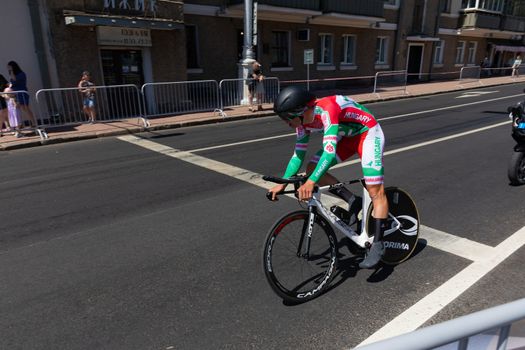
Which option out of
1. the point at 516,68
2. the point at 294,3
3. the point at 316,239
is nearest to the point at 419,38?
the point at 516,68

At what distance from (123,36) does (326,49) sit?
43.9ft

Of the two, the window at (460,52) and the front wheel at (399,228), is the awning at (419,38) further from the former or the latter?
the front wheel at (399,228)

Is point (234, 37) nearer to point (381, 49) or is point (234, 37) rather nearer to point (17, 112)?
point (17, 112)

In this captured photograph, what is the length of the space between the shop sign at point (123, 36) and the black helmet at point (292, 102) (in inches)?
474

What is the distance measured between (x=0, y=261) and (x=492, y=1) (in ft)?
131

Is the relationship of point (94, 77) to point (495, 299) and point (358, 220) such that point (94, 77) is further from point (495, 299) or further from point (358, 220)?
point (495, 299)

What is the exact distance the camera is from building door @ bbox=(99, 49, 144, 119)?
13.1 meters

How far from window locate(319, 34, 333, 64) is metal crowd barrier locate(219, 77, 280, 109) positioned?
310 inches

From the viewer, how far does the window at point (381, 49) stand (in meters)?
26.6

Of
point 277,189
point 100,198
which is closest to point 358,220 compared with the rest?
Answer: point 277,189

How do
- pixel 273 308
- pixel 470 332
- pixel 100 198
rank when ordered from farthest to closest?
pixel 100 198, pixel 273 308, pixel 470 332

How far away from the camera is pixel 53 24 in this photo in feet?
39.7

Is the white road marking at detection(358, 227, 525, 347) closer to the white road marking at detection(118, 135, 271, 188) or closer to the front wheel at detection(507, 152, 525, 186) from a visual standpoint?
the front wheel at detection(507, 152, 525, 186)

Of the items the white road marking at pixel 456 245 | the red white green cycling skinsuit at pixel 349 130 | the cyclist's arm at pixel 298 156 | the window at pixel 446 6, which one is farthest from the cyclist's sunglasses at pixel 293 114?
the window at pixel 446 6
